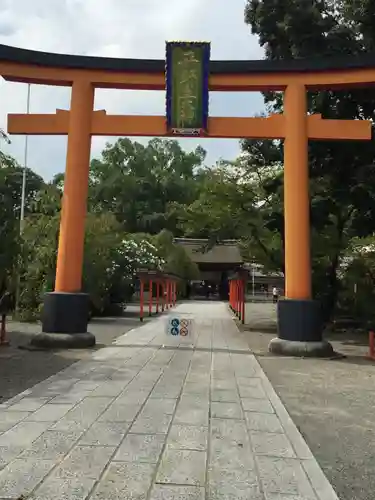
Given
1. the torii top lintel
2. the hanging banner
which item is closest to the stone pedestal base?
the hanging banner

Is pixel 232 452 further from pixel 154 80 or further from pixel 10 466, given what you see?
pixel 154 80

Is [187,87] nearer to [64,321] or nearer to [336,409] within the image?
[64,321]

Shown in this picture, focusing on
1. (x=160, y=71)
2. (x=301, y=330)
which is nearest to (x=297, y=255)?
(x=301, y=330)

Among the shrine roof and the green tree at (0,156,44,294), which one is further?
the shrine roof

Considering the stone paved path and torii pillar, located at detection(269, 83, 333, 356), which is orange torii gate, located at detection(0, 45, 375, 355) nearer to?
torii pillar, located at detection(269, 83, 333, 356)

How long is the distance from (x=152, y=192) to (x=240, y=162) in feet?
112

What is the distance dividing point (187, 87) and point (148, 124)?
119 centimetres

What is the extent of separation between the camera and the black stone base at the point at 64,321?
35.7ft

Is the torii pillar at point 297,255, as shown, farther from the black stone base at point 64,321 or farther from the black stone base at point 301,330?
the black stone base at point 64,321

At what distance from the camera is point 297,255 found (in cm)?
1105

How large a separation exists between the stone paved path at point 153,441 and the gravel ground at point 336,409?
201mm

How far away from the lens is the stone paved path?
3.58 meters

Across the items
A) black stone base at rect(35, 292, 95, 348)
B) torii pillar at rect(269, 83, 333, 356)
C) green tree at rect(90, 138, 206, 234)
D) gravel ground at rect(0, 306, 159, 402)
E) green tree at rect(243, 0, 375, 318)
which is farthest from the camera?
green tree at rect(90, 138, 206, 234)

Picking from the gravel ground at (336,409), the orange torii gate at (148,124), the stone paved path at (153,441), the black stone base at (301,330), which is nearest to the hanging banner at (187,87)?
the orange torii gate at (148,124)
